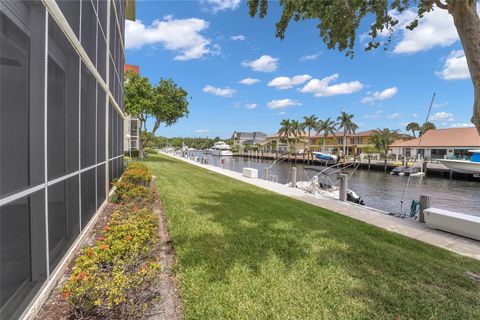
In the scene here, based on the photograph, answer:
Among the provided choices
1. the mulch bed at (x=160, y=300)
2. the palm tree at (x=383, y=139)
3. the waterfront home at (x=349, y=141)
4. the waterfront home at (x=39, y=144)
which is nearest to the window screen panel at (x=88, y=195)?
the waterfront home at (x=39, y=144)

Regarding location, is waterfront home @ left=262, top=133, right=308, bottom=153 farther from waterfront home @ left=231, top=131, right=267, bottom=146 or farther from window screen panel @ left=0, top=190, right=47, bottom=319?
window screen panel @ left=0, top=190, right=47, bottom=319

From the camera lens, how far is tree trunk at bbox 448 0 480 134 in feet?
14.3

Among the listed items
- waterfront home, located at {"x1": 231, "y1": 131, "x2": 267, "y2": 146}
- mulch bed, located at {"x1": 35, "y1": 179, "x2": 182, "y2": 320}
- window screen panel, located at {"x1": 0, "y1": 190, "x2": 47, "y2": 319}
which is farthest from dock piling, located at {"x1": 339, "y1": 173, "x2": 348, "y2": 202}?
waterfront home, located at {"x1": 231, "y1": 131, "x2": 267, "y2": 146}

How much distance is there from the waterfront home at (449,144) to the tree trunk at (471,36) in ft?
144

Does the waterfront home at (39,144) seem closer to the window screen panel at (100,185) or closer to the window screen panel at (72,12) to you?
the window screen panel at (72,12)

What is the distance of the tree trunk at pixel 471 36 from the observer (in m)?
4.35

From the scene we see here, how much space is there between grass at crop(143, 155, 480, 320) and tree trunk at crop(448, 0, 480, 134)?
9.65ft

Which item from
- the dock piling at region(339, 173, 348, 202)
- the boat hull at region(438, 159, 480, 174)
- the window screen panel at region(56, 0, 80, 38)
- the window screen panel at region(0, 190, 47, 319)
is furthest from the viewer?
the boat hull at region(438, 159, 480, 174)

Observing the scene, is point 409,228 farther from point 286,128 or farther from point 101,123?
point 286,128

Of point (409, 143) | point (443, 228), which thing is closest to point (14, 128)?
point (443, 228)

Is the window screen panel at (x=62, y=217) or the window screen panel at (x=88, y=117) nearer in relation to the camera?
the window screen panel at (x=62, y=217)

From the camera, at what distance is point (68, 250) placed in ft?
13.6

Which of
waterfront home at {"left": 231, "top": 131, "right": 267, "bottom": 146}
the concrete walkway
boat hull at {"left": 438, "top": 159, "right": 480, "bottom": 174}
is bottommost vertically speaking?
the concrete walkway

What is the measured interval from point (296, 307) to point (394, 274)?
2.23 meters
